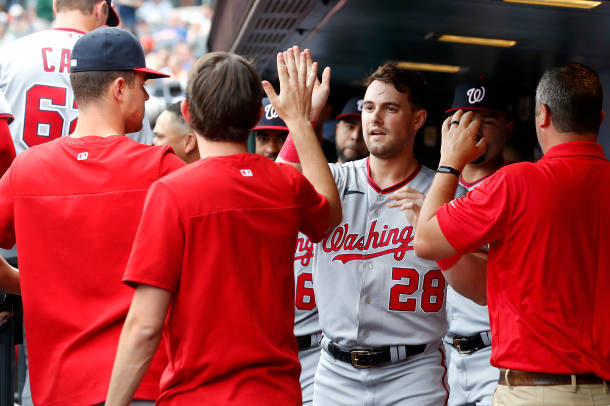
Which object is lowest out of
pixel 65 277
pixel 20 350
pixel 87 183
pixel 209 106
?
pixel 20 350

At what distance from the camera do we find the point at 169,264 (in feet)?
6.86

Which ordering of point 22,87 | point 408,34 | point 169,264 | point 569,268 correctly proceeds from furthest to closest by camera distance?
point 408,34 < point 22,87 < point 569,268 < point 169,264

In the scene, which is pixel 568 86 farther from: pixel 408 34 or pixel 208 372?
pixel 408 34

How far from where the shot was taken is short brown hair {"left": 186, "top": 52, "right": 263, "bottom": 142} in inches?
86.2

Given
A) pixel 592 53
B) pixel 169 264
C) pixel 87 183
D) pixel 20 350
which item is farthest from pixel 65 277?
pixel 592 53

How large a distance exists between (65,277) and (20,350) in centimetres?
318

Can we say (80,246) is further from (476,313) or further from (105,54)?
(476,313)

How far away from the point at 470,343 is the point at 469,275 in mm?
1104

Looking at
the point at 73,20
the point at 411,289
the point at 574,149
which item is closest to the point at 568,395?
the point at 574,149

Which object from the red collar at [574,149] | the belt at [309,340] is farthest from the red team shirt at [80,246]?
the belt at [309,340]

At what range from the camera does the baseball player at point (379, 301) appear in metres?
3.46

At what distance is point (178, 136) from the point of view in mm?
4598

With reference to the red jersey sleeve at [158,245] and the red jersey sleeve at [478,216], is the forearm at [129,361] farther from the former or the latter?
the red jersey sleeve at [478,216]

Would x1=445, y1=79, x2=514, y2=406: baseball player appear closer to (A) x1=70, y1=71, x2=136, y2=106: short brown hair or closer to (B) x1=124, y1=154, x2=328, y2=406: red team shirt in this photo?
(B) x1=124, y1=154, x2=328, y2=406: red team shirt
